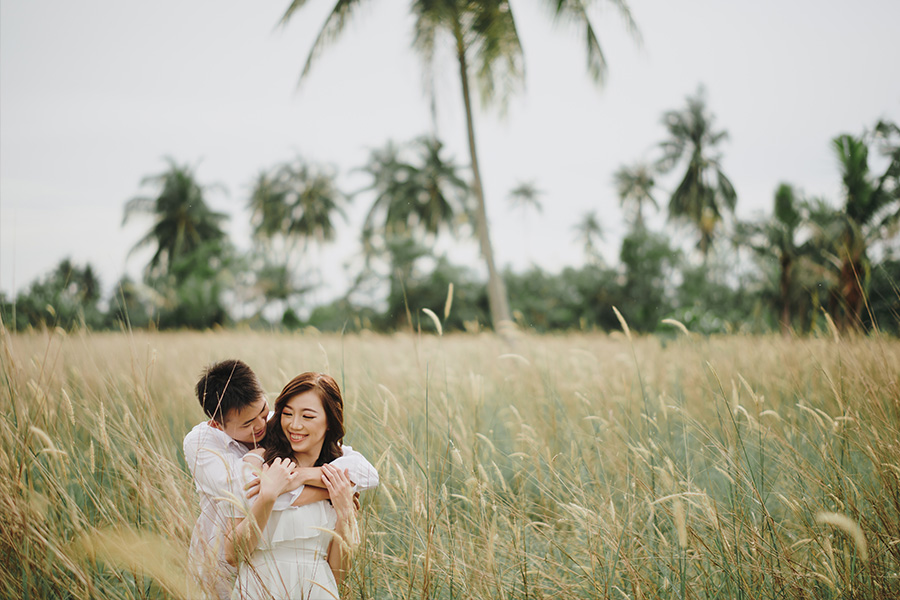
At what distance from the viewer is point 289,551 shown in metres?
1.35

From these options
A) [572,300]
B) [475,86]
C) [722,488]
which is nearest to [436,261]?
[572,300]

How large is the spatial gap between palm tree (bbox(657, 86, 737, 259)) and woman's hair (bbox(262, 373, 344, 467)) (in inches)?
1218

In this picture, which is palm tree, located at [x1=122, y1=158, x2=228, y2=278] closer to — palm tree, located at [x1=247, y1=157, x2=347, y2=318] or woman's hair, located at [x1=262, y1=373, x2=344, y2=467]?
palm tree, located at [x1=247, y1=157, x2=347, y2=318]

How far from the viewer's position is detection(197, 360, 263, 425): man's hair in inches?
58.7

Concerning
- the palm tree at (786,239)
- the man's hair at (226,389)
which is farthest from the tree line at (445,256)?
the man's hair at (226,389)

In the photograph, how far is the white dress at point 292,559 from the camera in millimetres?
1307

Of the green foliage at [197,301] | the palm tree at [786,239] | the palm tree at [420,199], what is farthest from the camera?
the palm tree at [420,199]

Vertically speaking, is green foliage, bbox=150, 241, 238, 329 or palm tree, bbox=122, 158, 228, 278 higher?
palm tree, bbox=122, 158, 228, 278

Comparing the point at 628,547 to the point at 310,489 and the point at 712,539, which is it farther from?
the point at 310,489

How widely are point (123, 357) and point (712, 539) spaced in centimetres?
453

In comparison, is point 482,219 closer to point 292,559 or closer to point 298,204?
point 292,559

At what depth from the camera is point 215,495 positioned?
143 centimetres

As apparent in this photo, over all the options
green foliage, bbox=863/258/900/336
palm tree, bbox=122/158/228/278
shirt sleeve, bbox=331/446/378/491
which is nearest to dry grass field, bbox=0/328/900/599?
shirt sleeve, bbox=331/446/378/491

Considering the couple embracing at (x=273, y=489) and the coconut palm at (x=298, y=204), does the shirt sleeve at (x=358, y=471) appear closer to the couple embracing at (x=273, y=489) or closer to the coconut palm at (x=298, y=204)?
the couple embracing at (x=273, y=489)
